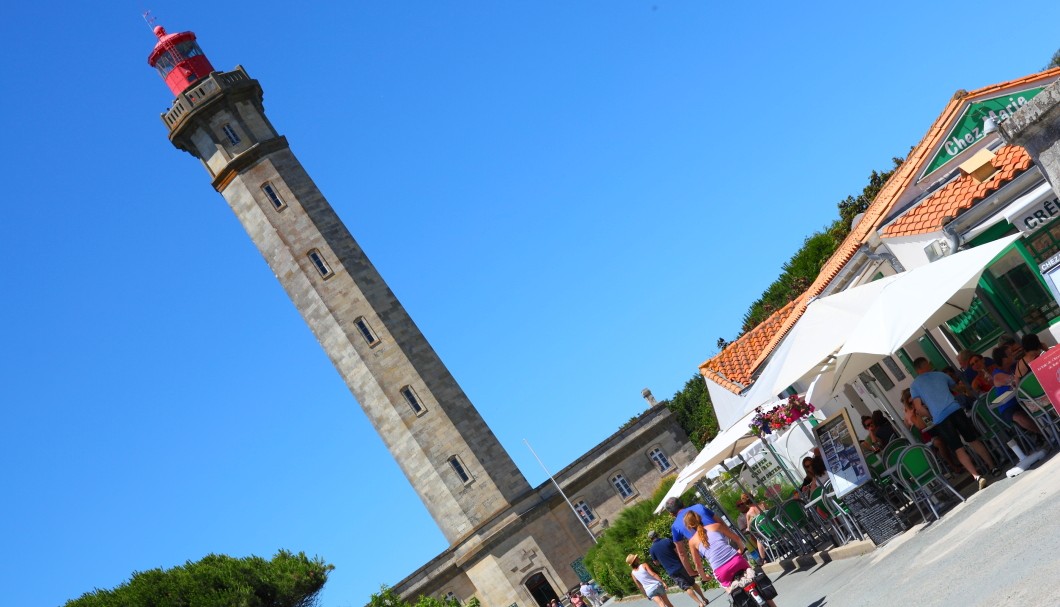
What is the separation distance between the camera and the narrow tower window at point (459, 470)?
40562 millimetres

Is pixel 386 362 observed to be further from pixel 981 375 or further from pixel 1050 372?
pixel 1050 372

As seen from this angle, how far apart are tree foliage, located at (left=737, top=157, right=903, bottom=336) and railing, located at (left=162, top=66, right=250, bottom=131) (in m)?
20.9

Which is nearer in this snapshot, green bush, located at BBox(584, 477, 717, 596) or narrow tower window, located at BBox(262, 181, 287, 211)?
green bush, located at BBox(584, 477, 717, 596)

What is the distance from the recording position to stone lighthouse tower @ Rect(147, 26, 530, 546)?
40.7m

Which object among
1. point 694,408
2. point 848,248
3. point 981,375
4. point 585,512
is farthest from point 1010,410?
point 694,408

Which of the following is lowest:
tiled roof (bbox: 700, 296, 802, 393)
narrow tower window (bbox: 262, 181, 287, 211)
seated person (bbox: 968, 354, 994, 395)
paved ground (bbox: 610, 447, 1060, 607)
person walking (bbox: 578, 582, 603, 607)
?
person walking (bbox: 578, 582, 603, 607)

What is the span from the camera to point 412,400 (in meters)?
40.8

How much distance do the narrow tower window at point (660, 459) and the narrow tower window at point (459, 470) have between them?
10302 mm

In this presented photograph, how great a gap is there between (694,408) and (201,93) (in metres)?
29.5

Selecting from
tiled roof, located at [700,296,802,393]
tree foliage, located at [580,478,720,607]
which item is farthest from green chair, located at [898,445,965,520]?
tiled roof, located at [700,296,802,393]

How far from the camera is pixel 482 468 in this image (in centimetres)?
4084

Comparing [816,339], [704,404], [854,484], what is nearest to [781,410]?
[816,339]

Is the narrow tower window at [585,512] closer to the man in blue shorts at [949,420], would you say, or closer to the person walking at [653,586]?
the person walking at [653,586]

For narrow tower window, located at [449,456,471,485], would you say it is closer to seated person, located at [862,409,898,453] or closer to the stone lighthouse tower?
the stone lighthouse tower
